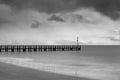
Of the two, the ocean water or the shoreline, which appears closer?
the shoreline

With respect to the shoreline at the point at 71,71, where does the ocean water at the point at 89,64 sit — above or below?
below

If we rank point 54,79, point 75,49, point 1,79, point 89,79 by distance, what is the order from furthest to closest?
point 75,49 → point 89,79 → point 54,79 → point 1,79

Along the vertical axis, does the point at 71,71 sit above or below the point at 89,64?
above

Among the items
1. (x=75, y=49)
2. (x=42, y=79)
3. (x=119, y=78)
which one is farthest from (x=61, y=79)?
(x=75, y=49)

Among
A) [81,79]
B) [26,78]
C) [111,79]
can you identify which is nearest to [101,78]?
[111,79]

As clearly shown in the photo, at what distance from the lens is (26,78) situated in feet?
43.7

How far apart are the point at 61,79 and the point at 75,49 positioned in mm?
63205

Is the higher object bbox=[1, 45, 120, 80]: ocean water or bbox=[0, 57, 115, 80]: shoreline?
bbox=[0, 57, 115, 80]: shoreline

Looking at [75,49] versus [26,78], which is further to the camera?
[75,49]

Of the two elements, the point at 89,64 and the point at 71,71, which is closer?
the point at 71,71

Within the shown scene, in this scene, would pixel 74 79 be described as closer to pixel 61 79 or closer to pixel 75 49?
pixel 61 79

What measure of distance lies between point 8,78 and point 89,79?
19.6 ft

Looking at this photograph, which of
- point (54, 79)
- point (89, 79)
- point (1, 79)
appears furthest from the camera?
point (89, 79)

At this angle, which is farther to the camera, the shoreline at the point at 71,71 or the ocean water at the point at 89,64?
the ocean water at the point at 89,64
